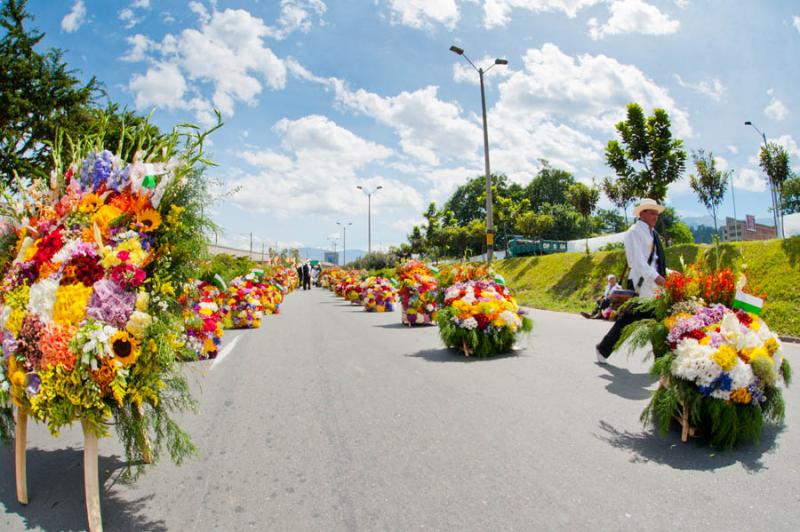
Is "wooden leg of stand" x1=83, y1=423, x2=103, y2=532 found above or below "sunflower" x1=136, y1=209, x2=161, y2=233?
below

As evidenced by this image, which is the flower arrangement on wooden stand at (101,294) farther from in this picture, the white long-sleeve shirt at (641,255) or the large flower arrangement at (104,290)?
the white long-sleeve shirt at (641,255)

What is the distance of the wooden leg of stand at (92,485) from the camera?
3.06m

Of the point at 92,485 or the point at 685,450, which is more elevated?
the point at 92,485

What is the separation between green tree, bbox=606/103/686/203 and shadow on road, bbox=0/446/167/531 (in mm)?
20536

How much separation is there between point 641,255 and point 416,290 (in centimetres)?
682

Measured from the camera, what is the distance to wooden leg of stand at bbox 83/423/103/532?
3059 millimetres

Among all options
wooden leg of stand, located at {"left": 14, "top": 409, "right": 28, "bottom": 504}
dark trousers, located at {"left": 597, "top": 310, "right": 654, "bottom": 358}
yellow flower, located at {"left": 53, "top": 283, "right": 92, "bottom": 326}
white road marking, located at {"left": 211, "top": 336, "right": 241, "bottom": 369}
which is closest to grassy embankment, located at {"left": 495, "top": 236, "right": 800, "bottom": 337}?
dark trousers, located at {"left": 597, "top": 310, "right": 654, "bottom": 358}

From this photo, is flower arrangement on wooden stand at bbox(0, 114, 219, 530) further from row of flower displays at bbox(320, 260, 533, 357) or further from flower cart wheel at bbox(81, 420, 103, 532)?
row of flower displays at bbox(320, 260, 533, 357)

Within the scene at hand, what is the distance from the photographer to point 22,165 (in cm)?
1861

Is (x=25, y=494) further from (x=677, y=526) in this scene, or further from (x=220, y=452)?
(x=677, y=526)

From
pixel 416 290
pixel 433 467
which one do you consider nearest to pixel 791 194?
pixel 416 290

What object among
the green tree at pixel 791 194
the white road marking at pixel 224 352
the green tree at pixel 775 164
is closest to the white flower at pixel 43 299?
the white road marking at pixel 224 352

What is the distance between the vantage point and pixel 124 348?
3043 millimetres

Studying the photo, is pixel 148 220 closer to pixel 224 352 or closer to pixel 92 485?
pixel 92 485
